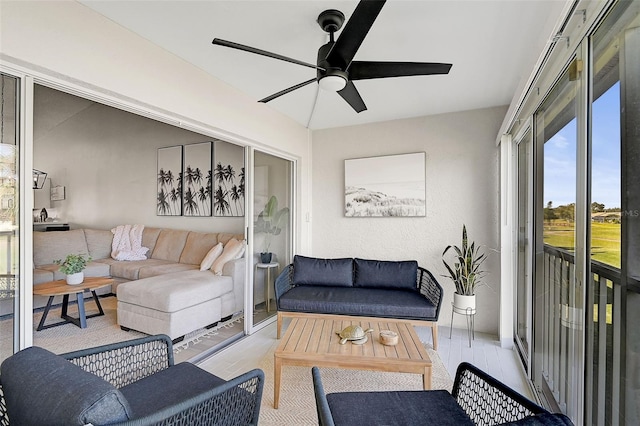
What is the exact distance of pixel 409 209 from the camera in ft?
11.8

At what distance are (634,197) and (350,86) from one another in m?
1.45

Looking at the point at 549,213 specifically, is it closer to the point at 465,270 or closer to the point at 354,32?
the point at 465,270

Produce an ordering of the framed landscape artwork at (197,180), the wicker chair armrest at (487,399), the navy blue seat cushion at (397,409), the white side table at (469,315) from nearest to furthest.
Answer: the wicker chair armrest at (487,399)
the navy blue seat cushion at (397,409)
the white side table at (469,315)
the framed landscape artwork at (197,180)

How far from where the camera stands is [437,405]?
1.37m

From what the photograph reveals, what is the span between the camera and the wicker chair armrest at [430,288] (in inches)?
110

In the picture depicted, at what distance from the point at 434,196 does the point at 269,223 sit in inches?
78.0

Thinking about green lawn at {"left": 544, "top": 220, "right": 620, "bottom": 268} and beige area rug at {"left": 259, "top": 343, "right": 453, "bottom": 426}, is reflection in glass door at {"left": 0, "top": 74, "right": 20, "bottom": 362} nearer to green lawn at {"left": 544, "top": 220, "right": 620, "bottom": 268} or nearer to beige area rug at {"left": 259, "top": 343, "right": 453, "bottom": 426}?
beige area rug at {"left": 259, "top": 343, "right": 453, "bottom": 426}

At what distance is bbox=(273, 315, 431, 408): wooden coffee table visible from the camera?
75.3 inches

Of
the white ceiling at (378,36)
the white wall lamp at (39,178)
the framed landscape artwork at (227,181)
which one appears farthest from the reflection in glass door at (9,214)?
the white wall lamp at (39,178)

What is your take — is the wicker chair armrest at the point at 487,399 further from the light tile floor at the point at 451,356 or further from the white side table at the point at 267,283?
the white side table at the point at 267,283

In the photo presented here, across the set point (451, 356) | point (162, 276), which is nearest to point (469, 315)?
point (451, 356)

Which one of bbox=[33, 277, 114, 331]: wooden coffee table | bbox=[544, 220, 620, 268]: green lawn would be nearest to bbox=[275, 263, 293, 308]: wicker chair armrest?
bbox=[33, 277, 114, 331]: wooden coffee table

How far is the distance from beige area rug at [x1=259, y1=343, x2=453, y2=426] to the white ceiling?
2.31m

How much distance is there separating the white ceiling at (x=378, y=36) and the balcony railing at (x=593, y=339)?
45.5 inches
